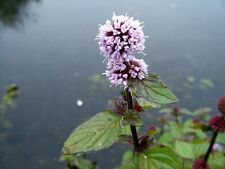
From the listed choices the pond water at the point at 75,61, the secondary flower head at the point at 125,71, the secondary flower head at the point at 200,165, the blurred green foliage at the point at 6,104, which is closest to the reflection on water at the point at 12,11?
the pond water at the point at 75,61

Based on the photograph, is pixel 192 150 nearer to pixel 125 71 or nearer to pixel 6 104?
pixel 125 71

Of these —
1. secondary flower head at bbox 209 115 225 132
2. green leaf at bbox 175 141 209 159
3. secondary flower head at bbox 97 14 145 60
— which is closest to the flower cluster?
secondary flower head at bbox 97 14 145 60

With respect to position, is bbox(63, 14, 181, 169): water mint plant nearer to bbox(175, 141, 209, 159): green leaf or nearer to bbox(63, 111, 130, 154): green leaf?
bbox(63, 111, 130, 154): green leaf

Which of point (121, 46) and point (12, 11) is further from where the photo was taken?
point (12, 11)

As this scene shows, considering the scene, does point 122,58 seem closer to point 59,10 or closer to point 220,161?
point 220,161

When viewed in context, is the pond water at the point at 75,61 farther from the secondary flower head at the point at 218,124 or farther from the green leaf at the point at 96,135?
the green leaf at the point at 96,135

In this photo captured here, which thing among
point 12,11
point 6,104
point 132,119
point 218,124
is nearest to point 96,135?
point 132,119
